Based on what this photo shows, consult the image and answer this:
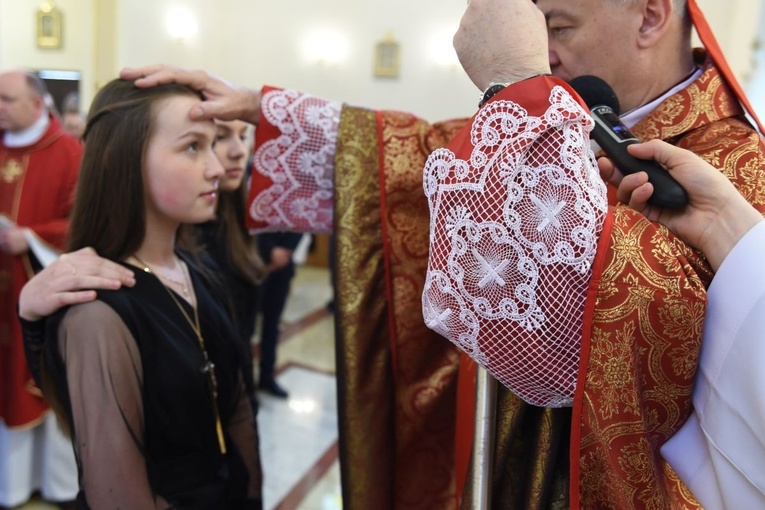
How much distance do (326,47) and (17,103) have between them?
5579mm

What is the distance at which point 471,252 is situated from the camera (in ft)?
2.69

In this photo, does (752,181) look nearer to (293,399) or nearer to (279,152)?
(279,152)

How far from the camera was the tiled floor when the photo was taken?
2.83 m

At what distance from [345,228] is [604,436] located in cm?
72

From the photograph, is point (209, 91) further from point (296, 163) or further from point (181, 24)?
point (181, 24)

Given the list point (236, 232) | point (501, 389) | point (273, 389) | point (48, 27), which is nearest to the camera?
point (501, 389)

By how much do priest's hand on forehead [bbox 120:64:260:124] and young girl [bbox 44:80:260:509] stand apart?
0.08ft

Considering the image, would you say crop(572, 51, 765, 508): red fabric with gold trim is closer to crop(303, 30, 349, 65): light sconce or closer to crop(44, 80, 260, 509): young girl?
crop(44, 80, 260, 509): young girl

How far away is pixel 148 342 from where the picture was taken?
1.22 m

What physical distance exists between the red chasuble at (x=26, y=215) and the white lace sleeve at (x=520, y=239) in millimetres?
2316

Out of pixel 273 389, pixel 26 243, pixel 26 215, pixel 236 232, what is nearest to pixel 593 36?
pixel 236 232

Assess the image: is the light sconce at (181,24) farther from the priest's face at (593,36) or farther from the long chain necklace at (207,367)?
the priest's face at (593,36)

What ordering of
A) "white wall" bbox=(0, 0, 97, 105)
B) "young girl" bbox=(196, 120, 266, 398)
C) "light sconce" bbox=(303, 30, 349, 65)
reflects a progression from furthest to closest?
"light sconce" bbox=(303, 30, 349, 65), "white wall" bbox=(0, 0, 97, 105), "young girl" bbox=(196, 120, 266, 398)

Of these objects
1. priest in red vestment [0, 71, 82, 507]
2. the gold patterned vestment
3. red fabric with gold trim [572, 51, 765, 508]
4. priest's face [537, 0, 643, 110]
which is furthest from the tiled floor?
priest's face [537, 0, 643, 110]
